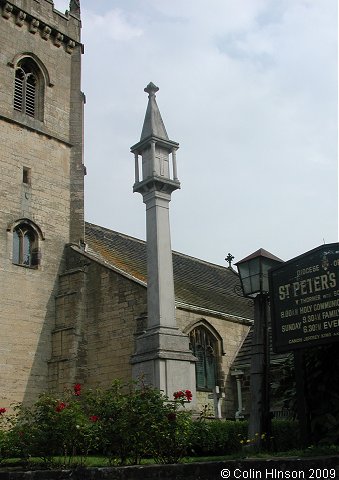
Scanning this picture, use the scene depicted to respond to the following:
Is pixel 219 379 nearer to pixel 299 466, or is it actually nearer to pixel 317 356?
pixel 317 356

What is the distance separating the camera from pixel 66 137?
25.2m

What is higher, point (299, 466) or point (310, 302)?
point (310, 302)

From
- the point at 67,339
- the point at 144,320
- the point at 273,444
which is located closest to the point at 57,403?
the point at 273,444

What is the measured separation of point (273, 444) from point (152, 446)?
70.2 inches

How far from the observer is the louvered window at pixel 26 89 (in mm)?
24047

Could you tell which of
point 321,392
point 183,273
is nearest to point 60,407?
point 321,392

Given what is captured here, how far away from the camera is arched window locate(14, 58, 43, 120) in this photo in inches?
949

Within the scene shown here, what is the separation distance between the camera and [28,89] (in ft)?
80.7

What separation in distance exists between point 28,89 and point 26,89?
152 millimetres

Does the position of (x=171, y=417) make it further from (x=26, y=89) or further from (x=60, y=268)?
(x=26, y=89)

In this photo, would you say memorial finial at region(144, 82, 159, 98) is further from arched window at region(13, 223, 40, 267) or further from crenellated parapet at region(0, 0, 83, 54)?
crenellated parapet at region(0, 0, 83, 54)

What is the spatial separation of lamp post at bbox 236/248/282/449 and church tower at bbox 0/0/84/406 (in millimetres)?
12472

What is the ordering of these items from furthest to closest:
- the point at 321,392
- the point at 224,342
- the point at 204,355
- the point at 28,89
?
the point at 28,89
the point at 224,342
the point at 204,355
the point at 321,392

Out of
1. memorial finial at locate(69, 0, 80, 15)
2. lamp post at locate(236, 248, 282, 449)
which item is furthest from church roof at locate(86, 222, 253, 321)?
lamp post at locate(236, 248, 282, 449)
